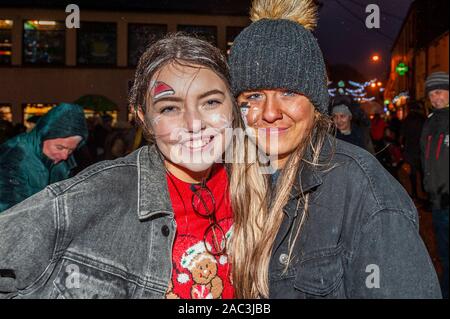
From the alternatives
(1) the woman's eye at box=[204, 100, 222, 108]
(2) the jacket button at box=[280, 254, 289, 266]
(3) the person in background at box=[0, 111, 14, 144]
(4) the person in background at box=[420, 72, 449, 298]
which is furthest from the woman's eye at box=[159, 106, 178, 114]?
(4) the person in background at box=[420, 72, 449, 298]

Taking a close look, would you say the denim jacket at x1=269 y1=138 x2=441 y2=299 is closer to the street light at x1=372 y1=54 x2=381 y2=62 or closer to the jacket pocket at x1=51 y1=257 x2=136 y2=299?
the jacket pocket at x1=51 y1=257 x2=136 y2=299

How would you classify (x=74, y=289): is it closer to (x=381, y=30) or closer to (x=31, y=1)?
(x=381, y=30)

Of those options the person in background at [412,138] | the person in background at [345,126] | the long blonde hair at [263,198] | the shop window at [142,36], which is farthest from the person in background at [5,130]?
the person in background at [412,138]

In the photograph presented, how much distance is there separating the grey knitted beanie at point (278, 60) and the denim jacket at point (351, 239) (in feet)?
0.92

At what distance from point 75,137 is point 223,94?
1908 millimetres

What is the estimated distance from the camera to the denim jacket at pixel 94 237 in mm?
1282

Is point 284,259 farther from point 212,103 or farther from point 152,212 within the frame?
point 212,103

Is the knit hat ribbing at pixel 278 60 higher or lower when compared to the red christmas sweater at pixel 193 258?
higher

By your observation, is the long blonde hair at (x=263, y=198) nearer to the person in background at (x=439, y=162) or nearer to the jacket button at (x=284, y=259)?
the jacket button at (x=284, y=259)

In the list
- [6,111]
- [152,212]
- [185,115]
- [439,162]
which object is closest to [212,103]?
[185,115]

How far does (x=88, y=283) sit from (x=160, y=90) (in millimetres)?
722
